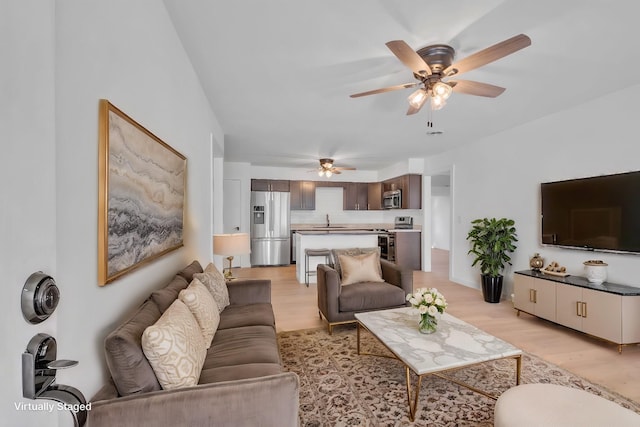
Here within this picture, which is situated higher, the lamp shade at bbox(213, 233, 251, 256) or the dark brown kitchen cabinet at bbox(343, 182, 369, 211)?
the dark brown kitchen cabinet at bbox(343, 182, 369, 211)

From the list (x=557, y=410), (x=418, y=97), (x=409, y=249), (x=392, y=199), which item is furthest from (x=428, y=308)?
(x=392, y=199)

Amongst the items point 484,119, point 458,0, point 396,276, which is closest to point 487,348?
point 396,276

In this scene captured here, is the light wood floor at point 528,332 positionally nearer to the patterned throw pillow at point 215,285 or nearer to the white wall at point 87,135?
the patterned throw pillow at point 215,285

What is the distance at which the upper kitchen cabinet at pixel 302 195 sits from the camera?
733 centimetres

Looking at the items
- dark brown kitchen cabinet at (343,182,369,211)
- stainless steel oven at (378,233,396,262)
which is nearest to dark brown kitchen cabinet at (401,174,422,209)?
stainless steel oven at (378,233,396,262)

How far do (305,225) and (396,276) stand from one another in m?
4.56

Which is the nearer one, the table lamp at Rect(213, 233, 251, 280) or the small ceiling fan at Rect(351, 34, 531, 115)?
the small ceiling fan at Rect(351, 34, 531, 115)

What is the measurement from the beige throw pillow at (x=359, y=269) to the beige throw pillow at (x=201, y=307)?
1.70 m

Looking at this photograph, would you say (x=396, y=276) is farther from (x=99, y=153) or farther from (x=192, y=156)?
(x=99, y=153)

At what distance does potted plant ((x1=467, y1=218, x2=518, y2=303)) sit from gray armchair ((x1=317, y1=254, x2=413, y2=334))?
155 centimetres

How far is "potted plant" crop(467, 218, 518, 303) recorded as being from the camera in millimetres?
3967

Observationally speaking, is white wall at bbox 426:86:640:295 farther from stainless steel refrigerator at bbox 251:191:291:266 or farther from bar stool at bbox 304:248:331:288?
stainless steel refrigerator at bbox 251:191:291:266

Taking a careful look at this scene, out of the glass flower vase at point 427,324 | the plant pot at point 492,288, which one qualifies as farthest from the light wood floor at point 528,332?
the glass flower vase at point 427,324

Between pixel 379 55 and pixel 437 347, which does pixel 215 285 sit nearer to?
pixel 437 347
